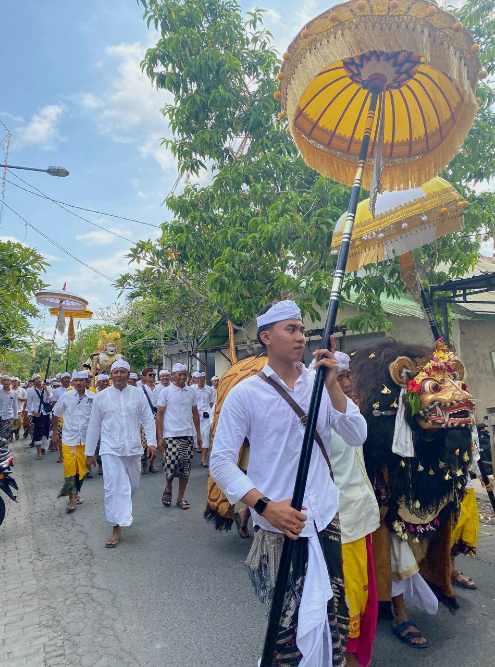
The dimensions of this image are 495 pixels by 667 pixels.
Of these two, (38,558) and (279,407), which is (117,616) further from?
(279,407)

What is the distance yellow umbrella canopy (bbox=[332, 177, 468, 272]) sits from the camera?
4.20 metres

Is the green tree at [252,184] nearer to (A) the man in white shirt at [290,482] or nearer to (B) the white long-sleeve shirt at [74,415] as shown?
(B) the white long-sleeve shirt at [74,415]

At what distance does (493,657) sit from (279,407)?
227 cm

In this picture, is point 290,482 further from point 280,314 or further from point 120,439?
point 120,439

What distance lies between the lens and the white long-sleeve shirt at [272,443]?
2.29 metres

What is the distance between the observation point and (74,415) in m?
7.77

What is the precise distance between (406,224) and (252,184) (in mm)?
3764

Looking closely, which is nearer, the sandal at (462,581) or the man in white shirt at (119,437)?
the sandal at (462,581)

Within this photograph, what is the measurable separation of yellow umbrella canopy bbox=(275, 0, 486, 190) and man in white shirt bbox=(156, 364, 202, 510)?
4786 mm

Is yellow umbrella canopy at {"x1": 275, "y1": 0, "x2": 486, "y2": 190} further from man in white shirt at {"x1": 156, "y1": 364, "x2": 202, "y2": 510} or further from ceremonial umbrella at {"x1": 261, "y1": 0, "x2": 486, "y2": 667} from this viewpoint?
man in white shirt at {"x1": 156, "y1": 364, "x2": 202, "y2": 510}

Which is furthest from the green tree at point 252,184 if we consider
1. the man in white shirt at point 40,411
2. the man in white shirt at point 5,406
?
the man in white shirt at point 40,411

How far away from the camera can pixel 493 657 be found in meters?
3.07

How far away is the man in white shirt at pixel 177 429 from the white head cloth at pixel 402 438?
4.29 metres

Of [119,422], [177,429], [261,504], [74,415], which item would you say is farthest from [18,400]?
[261,504]
